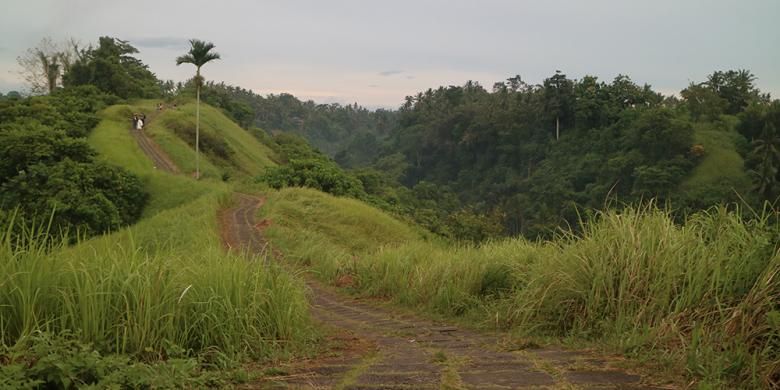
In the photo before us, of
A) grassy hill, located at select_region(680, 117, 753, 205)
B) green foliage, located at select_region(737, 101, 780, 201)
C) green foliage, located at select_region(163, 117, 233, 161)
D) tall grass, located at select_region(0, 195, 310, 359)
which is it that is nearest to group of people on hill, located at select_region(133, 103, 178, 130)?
green foliage, located at select_region(163, 117, 233, 161)

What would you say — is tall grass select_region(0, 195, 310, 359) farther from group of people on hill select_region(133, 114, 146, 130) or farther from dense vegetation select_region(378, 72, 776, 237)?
group of people on hill select_region(133, 114, 146, 130)

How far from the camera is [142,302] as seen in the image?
392 centimetres

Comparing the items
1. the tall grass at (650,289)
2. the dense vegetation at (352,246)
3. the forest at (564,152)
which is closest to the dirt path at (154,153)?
the dense vegetation at (352,246)

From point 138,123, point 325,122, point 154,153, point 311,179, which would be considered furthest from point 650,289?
point 325,122

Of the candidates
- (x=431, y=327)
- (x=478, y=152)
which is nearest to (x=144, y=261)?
(x=431, y=327)

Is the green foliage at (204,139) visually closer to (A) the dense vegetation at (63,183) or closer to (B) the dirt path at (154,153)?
(B) the dirt path at (154,153)

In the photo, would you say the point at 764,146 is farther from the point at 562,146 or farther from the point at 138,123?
the point at 138,123

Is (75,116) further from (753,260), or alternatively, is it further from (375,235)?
(753,260)

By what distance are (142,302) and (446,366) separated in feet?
6.91

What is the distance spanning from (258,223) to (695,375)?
17130mm

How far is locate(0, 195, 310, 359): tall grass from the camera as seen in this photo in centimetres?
374

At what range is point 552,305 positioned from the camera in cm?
532

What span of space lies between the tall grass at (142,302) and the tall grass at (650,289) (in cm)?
236

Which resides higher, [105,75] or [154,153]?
[105,75]
